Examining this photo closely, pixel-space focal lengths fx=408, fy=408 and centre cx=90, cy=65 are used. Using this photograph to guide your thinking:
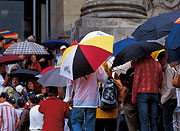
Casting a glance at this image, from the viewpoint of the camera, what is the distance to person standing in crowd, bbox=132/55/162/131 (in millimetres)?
8141

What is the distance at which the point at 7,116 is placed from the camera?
8.85 m

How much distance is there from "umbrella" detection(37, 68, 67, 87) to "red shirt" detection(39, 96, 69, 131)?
1000 mm

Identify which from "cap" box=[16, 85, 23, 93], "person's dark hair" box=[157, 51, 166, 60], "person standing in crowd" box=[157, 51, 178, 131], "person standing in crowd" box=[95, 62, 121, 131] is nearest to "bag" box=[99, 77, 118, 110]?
"person standing in crowd" box=[95, 62, 121, 131]

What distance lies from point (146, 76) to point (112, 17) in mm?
4658

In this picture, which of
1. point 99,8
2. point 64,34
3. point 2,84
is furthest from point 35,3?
point 2,84

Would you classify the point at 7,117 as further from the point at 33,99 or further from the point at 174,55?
the point at 174,55

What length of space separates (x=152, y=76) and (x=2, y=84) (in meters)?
4.60

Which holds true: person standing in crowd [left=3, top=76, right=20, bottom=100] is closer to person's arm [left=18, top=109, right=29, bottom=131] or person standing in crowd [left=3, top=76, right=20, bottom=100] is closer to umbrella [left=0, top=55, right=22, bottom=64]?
umbrella [left=0, top=55, right=22, bottom=64]

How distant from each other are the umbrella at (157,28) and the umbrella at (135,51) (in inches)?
13.7

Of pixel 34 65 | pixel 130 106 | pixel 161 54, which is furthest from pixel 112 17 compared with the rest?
pixel 130 106

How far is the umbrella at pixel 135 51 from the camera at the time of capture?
26.3 feet

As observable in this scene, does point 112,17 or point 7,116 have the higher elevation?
point 112,17

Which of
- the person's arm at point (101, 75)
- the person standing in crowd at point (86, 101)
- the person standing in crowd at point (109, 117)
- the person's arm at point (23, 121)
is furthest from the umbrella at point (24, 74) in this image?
the person's arm at point (101, 75)

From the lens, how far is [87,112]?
789 centimetres
